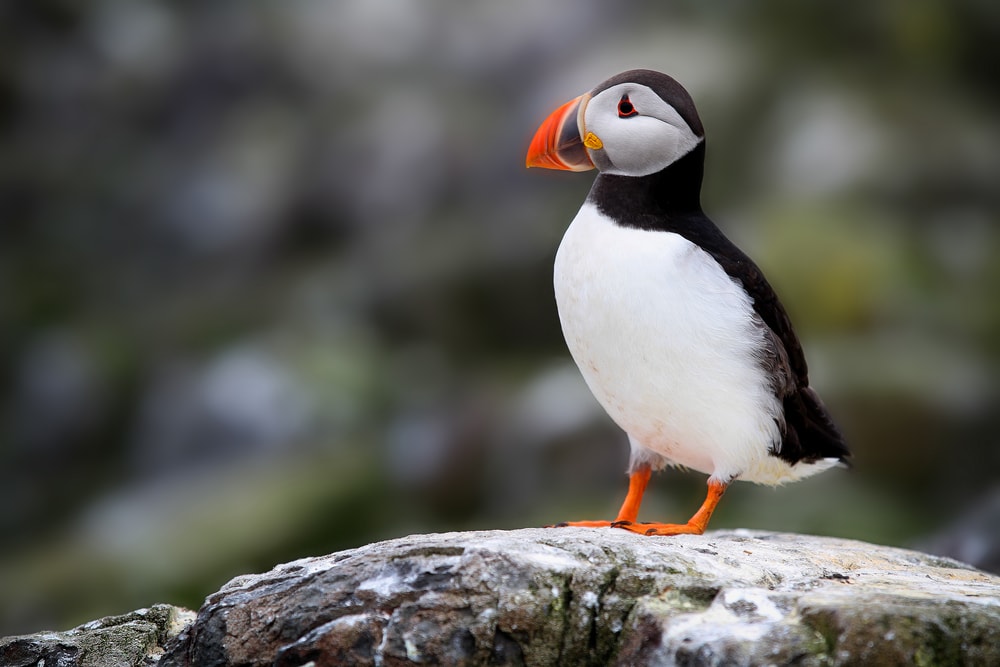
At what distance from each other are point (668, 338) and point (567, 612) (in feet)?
3.30

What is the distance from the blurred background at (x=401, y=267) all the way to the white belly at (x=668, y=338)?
6.96 feet

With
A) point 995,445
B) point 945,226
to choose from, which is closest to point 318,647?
point 995,445

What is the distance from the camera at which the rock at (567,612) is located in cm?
230

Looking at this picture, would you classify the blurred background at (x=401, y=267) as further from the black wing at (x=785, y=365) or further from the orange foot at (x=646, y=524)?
the orange foot at (x=646, y=524)

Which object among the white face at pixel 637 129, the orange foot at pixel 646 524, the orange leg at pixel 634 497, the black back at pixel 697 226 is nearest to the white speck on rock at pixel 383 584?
the orange foot at pixel 646 524

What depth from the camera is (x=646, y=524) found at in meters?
3.35

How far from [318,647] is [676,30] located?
932cm

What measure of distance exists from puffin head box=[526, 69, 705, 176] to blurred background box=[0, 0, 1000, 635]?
260 cm

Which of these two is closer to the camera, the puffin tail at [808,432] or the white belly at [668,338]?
the white belly at [668,338]

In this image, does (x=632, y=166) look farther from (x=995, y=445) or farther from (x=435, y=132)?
(x=435, y=132)

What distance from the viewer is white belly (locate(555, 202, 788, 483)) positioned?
3.27 m

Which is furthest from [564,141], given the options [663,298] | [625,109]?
[663,298]

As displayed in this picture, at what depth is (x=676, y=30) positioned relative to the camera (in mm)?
10891

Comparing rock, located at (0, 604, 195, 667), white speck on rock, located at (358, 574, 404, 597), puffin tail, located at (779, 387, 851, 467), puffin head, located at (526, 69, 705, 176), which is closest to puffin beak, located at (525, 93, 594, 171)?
puffin head, located at (526, 69, 705, 176)
